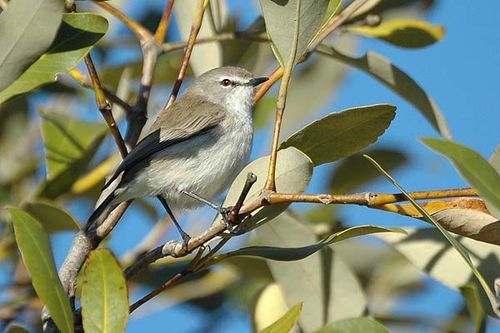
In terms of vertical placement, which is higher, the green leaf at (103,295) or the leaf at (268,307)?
the green leaf at (103,295)

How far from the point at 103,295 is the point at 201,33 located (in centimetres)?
180

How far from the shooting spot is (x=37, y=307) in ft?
10.7

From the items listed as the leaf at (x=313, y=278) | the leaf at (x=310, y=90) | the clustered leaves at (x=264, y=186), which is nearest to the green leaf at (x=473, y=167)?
the clustered leaves at (x=264, y=186)

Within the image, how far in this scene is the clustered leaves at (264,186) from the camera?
2061 millimetres

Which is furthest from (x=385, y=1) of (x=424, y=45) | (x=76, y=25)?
(x=76, y=25)

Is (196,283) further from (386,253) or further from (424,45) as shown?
(424,45)

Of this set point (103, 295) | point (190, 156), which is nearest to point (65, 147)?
point (190, 156)

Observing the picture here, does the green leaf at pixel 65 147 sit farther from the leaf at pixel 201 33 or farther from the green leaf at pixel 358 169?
the green leaf at pixel 358 169

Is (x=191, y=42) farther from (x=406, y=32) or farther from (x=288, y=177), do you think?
(x=406, y=32)

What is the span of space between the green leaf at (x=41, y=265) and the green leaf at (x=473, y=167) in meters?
0.80

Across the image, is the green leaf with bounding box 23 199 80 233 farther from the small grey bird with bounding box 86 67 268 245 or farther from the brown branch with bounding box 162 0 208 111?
the small grey bird with bounding box 86 67 268 245

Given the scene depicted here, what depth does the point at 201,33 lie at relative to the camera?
3674 millimetres

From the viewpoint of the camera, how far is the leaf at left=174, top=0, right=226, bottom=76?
144 inches

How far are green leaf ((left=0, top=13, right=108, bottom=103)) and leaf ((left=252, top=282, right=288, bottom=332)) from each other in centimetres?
95
